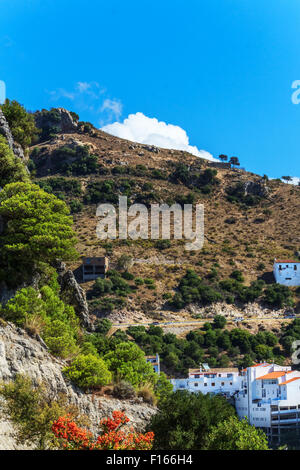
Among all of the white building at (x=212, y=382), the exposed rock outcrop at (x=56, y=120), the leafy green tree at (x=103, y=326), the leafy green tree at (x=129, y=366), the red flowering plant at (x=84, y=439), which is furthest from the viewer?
the exposed rock outcrop at (x=56, y=120)

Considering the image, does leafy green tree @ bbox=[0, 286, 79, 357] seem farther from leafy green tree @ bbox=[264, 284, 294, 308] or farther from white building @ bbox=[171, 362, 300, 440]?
leafy green tree @ bbox=[264, 284, 294, 308]

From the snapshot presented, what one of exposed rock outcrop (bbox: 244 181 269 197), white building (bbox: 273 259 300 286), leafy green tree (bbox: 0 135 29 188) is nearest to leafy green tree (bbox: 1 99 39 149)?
leafy green tree (bbox: 0 135 29 188)

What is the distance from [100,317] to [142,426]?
4488cm

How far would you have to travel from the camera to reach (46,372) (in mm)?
21938

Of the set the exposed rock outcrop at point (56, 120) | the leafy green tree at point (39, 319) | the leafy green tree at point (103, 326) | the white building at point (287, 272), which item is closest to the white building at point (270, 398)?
the leafy green tree at point (103, 326)

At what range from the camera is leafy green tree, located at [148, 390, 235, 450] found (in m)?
21.1

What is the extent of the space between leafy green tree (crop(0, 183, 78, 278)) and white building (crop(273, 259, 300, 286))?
188ft

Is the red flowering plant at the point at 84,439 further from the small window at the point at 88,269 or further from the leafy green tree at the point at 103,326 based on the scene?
the small window at the point at 88,269

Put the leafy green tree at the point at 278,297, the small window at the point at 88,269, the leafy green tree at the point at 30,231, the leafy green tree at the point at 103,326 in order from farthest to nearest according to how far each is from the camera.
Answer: the small window at the point at 88,269 < the leafy green tree at the point at 278,297 < the leafy green tree at the point at 103,326 < the leafy green tree at the point at 30,231

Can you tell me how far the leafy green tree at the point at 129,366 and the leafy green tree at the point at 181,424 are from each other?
17.1 feet

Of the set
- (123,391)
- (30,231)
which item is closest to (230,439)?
(123,391)

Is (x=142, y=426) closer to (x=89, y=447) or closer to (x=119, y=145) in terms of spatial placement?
(x=89, y=447)

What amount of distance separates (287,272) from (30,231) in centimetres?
6206

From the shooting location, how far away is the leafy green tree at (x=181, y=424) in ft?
69.3
